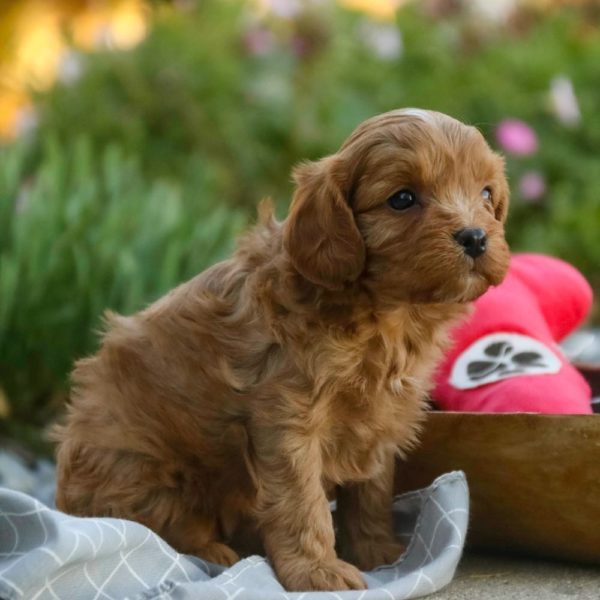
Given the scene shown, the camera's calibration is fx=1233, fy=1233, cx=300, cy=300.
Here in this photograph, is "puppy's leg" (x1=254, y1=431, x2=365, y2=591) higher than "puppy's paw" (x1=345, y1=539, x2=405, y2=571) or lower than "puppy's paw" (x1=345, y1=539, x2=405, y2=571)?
higher

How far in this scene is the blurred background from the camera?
221 inches

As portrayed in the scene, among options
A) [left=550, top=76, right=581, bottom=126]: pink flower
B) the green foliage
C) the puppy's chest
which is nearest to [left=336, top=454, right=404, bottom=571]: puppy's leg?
the puppy's chest

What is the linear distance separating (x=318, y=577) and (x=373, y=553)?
1.35ft

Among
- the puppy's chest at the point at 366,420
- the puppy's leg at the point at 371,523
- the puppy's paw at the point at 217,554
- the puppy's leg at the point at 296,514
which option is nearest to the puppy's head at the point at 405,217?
the puppy's chest at the point at 366,420

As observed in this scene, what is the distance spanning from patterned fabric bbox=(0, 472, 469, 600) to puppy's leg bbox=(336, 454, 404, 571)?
131 mm

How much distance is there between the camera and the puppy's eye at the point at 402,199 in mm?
3240

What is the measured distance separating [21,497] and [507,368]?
1631mm

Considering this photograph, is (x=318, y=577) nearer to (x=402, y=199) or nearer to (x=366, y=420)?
(x=366, y=420)

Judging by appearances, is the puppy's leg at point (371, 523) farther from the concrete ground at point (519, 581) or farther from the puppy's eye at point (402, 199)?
the puppy's eye at point (402, 199)

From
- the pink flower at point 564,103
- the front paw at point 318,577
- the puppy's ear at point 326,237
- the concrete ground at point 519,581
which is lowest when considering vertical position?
the concrete ground at point 519,581

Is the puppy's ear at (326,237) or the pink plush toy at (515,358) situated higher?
the puppy's ear at (326,237)

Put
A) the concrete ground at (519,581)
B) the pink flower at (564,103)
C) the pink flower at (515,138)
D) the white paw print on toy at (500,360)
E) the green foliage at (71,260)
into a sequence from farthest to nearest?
the pink flower at (564,103), the pink flower at (515,138), the green foliage at (71,260), the white paw print on toy at (500,360), the concrete ground at (519,581)

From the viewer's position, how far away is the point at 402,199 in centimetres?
325

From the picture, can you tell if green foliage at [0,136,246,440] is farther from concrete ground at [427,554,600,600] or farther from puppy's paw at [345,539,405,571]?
concrete ground at [427,554,600,600]
